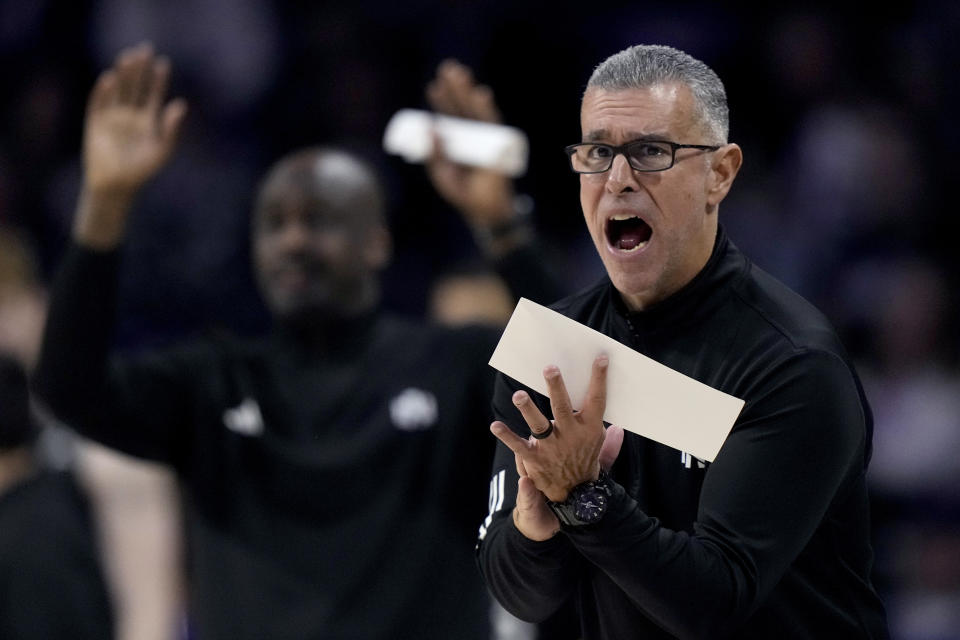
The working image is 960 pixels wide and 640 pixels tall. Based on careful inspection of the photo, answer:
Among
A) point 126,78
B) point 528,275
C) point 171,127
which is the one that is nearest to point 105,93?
point 126,78

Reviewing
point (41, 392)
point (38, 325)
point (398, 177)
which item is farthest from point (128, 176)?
point (398, 177)

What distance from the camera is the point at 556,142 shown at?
25.7ft

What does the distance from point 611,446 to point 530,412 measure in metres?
0.25

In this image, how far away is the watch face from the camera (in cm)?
233

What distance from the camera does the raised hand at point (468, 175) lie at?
4.39 m

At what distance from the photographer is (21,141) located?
330 inches

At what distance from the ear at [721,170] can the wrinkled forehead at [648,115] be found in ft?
0.25

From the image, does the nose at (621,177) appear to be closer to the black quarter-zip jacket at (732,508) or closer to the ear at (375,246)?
the black quarter-zip jacket at (732,508)

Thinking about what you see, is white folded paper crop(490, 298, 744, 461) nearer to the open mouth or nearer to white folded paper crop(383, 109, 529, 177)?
the open mouth

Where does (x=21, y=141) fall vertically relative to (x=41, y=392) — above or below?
below

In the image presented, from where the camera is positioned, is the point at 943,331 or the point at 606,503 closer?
the point at 606,503

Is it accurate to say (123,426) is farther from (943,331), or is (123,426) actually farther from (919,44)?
(919,44)

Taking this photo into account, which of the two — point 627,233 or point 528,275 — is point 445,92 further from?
point 627,233

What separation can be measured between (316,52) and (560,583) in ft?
20.8
